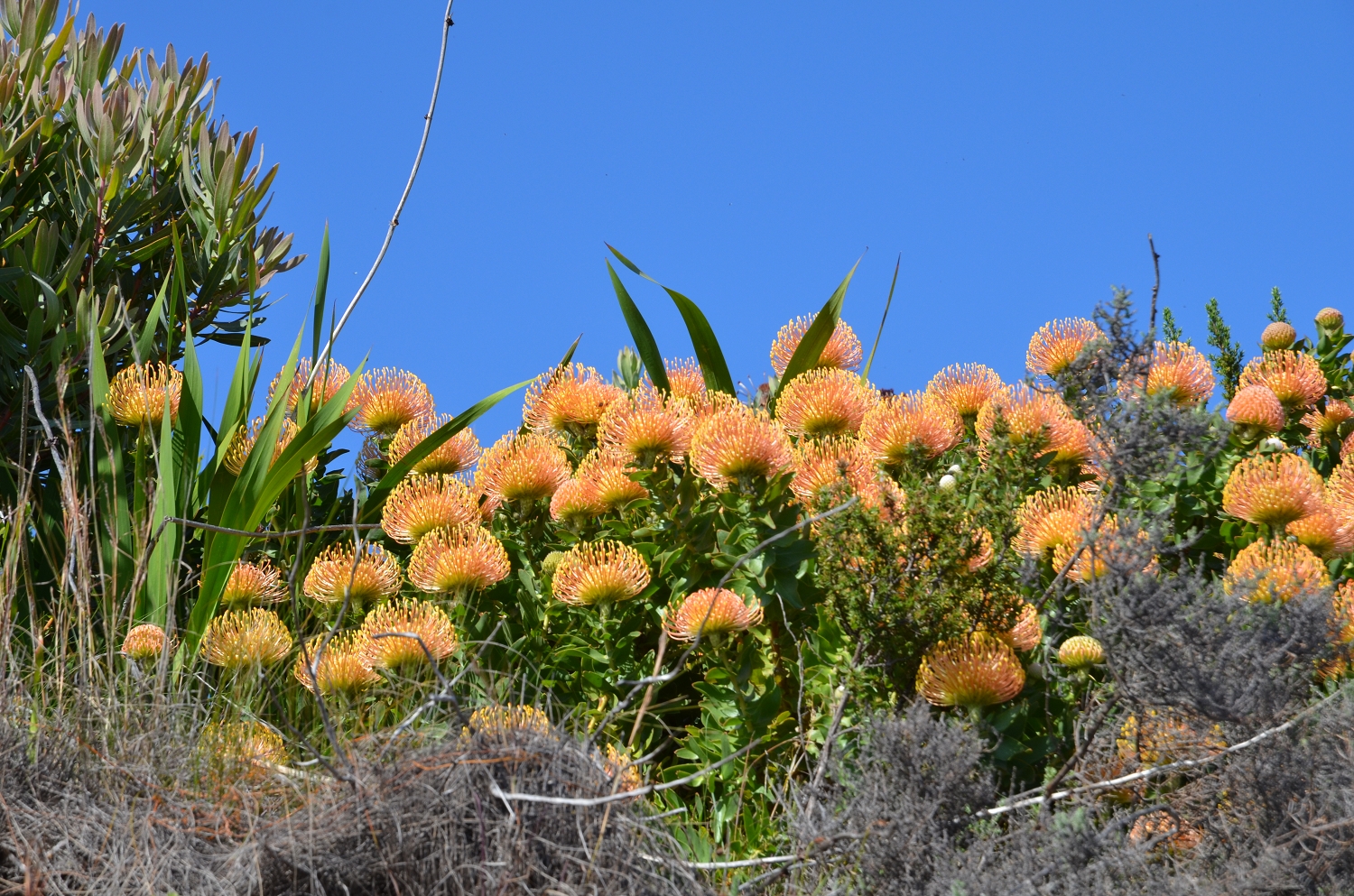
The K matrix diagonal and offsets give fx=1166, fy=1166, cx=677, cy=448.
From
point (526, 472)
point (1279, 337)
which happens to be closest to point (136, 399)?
point (526, 472)

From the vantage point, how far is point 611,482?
3217 millimetres

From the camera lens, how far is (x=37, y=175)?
491cm

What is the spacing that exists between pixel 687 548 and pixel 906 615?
670 millimetres

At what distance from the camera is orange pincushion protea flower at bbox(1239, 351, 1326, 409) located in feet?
12.8

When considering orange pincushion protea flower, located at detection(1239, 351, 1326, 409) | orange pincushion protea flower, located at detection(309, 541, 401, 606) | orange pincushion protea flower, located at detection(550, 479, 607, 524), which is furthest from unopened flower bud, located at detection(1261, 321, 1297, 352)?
orange pincushion protea flower, located at detection(309, 541, 401, 606)

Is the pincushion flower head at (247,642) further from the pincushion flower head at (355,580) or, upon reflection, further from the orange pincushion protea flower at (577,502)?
the orange pincushion protea flower at (577,502)

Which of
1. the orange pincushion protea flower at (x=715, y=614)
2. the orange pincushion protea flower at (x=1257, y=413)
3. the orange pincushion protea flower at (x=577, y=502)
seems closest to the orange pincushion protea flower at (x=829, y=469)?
the orange pincushion protea flower at (x=715, y=614)

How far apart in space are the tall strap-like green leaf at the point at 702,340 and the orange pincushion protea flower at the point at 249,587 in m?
1.74

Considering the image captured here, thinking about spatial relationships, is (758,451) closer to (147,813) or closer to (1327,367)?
(147,813)

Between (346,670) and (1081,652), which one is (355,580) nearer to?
(346,670)

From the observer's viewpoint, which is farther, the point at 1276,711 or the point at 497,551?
the point at 497,551

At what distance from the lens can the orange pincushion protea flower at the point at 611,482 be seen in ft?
10.6

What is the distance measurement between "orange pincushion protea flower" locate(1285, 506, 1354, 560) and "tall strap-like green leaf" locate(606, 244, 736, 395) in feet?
6.86

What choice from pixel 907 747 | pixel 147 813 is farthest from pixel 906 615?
pixel 147 813
